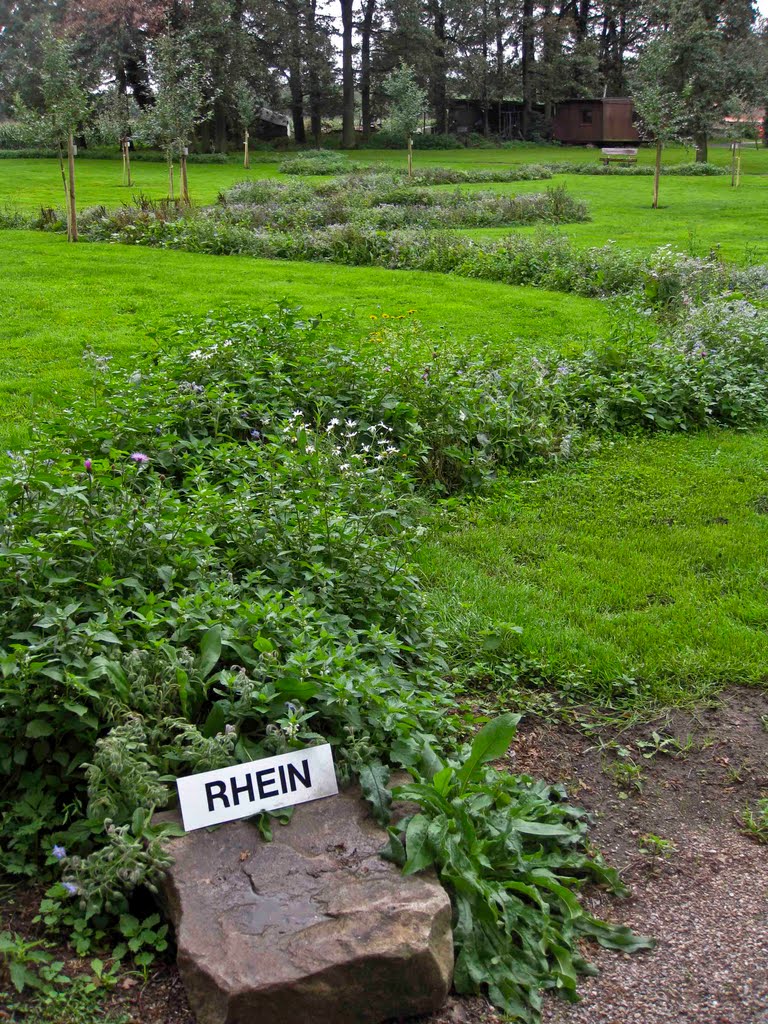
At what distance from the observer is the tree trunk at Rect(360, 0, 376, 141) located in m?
48.9

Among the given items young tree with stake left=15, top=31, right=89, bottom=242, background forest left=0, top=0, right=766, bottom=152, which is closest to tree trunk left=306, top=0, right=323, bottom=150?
background forest left=0, top=0, right=766, bottom=152

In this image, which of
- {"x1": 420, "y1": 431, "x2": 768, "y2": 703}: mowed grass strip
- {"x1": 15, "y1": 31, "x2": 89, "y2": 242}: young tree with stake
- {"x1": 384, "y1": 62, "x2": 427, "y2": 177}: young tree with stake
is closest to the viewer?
{"x1": 420, "y1": 431, "x2": 768, "y2": 703}: mowed grass strip

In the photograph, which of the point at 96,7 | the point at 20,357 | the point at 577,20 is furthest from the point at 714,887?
the point at 577,20

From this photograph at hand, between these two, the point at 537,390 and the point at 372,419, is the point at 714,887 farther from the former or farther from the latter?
the point at 537,390

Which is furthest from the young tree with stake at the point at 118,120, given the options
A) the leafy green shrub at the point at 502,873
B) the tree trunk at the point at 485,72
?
the tree trunk at the point at 485,72

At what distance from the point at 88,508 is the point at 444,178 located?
89.0ft

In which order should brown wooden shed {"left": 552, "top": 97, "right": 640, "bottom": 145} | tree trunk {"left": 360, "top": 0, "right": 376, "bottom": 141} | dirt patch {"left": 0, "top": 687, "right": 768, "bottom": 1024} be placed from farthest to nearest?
tree trunk {"left": 360, "top": 0, "right": 376, "bottom": 141}
brown wooden shed {"left": 552, "top": 97, "right": 640, "bottom": 145}
dirt patch {"left": 0, "top": 687, "right": 768, "bottom": 1024}

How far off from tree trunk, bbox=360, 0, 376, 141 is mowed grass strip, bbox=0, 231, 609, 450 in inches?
1532

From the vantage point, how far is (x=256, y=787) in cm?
285

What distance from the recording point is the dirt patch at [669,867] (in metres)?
2.50

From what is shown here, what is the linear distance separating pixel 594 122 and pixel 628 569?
158 ft

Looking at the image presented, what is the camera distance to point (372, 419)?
6223 mm

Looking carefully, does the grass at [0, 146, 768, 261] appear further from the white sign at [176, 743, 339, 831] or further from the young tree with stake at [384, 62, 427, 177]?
the white sign at [176, 743, 339, 831]

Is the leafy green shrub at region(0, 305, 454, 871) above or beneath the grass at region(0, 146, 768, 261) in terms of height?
beneath
